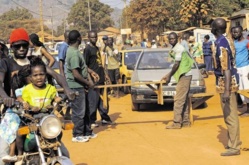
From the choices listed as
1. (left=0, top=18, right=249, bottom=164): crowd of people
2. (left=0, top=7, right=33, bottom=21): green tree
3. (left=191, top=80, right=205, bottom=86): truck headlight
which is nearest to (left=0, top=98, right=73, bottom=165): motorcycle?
(left=0, top=18, right=249, bottom=164): crowd of people

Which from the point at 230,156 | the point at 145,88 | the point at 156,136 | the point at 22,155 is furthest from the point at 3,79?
the point at 145,88

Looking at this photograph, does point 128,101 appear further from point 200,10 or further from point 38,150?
point 200,10

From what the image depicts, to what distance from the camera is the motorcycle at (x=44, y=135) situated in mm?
4281

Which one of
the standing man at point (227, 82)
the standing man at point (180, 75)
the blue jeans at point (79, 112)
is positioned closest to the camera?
the standing man at point (227, 82)

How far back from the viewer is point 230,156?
6949mm

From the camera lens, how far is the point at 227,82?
6.54 meters

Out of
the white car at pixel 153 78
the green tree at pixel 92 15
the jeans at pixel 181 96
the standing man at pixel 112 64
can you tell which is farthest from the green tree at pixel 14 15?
the jeans at pixel 181 96

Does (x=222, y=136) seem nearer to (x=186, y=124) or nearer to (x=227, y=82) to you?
(x=186, y=124)

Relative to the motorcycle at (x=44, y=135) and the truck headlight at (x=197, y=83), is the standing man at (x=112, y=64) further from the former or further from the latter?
the motorcycle at (x=44, y=135)

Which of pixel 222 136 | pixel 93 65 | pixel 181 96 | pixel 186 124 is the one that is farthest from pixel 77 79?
pixel 222 136

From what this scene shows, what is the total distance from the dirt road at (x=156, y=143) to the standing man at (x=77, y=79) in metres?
0.35

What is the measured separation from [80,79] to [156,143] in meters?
1.69

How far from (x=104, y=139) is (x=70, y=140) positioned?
2.08 ft

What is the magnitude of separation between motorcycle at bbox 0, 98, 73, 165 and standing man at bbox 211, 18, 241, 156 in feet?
9.77
